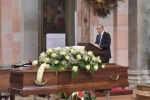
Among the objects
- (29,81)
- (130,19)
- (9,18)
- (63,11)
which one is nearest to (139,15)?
(130,19)

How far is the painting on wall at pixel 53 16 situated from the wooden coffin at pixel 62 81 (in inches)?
384

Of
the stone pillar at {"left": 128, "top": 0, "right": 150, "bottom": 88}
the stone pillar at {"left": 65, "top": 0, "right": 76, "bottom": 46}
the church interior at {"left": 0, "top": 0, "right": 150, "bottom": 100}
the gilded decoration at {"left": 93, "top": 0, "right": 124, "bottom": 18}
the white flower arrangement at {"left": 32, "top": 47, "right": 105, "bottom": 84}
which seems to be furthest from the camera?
the stone pillar at {"left": 65, "top": 0, "right": 76, "bottom": 46}

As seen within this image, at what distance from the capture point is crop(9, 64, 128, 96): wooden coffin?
4.78 m

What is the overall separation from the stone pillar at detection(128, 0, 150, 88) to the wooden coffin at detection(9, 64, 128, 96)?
25.5ft

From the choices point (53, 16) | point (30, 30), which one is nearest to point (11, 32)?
point (30, 30)

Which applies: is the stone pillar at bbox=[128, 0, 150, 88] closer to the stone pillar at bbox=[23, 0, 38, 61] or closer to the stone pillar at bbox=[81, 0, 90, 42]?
the stone pillar at bbox=[81, 0, 90, 42]

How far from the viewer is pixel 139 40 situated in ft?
44.1

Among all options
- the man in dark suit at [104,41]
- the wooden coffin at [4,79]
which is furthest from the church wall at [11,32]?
the wooden coffin at [4,79]

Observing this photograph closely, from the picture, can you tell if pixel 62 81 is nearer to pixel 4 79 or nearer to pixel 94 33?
pixel 4 79

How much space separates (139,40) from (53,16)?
396 cm

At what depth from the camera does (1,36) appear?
12.7m

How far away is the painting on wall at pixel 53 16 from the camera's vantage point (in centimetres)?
1527

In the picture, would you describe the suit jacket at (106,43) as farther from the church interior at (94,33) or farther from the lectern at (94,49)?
the lectern at (94,49)

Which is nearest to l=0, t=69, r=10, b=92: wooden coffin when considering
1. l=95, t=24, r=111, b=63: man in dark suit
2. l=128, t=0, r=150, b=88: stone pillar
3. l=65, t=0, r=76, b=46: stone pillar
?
l=95, t=24, r=111, b=63: man in dark suit
